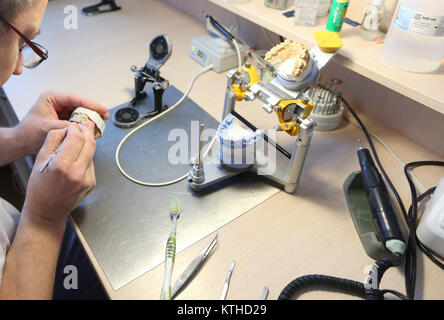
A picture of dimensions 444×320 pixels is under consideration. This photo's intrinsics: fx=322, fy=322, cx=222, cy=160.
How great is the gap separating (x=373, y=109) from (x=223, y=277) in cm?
73

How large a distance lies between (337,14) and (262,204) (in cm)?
53

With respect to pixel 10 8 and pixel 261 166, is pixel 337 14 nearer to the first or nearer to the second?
pixel 261 166

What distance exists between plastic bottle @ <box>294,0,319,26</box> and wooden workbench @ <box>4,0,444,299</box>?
291mm

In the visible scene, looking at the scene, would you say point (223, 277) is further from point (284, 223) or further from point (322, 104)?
point (322, 104)

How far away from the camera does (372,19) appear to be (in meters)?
0.84

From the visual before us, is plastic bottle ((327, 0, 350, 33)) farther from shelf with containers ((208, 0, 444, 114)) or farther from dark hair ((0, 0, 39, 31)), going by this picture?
dark hair ((0, 0, 39, 31))

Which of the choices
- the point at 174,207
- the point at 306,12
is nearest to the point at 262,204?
the point at 174,207

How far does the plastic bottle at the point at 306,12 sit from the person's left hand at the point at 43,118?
1.99ft

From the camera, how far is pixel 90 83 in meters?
1.11

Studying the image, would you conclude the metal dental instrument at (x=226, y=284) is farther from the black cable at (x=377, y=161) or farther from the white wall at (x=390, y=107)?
the white wall at (x=390, y=107)

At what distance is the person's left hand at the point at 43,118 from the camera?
0.80m

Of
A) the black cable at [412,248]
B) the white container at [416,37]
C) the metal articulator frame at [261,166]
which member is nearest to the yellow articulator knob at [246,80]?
the metal articulator frame at [261,166]
